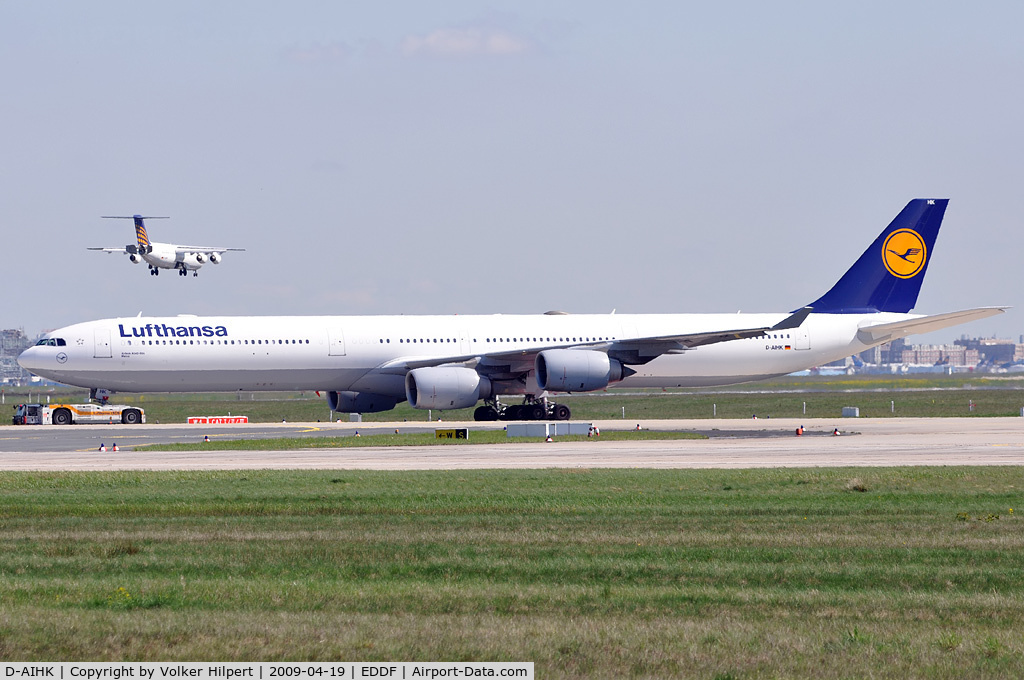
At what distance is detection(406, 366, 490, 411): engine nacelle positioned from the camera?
1724 inches

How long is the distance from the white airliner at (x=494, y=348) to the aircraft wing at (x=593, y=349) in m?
0.07

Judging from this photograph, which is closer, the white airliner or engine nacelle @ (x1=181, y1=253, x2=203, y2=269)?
the white airliner

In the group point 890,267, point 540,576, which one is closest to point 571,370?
point 890,267

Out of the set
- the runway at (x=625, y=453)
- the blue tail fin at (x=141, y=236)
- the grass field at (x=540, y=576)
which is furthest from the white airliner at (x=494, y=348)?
the blue tail fin at (x=141, y=236)

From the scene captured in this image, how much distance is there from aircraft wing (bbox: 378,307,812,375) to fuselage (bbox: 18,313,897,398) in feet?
0.53

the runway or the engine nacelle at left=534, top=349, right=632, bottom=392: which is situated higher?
the engine nacelle at left=534, top=349, right=632, bottom=392

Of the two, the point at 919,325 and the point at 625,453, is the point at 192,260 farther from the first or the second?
the point at 625,453

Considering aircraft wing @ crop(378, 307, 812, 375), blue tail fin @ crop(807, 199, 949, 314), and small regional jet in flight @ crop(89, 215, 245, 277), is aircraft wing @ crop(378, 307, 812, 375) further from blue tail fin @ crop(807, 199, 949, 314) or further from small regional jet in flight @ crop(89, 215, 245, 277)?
small regional jet in flight @ crop(89, 215, 245, 277)

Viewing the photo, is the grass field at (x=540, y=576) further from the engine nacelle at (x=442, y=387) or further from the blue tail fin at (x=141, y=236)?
the blue tail fin at (x=141, y=236)

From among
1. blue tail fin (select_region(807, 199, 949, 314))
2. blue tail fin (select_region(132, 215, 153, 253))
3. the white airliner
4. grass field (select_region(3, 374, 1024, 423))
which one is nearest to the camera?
the white airliner

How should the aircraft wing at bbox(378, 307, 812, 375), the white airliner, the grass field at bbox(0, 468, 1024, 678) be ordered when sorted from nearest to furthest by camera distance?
the grass field at bbox(0, 468, 1024, 678), the aircraft wing at bbox(378, 307, 812, 375), the white airliner

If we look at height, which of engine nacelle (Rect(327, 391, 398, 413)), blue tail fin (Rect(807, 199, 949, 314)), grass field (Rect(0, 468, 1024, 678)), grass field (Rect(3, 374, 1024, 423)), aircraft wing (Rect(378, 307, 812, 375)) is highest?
blue tail fin (Rect(807, 199, 949, 314))

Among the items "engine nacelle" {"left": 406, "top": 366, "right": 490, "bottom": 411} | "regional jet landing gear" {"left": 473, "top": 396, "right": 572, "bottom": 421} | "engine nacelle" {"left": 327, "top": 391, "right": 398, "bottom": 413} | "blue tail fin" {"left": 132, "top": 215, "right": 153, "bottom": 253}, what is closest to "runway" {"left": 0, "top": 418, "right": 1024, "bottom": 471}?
"engine nacelle" {"left": 406, "top": 366, "right": 490, "bottom": 411}

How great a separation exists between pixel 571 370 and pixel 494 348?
6304 millimetres
